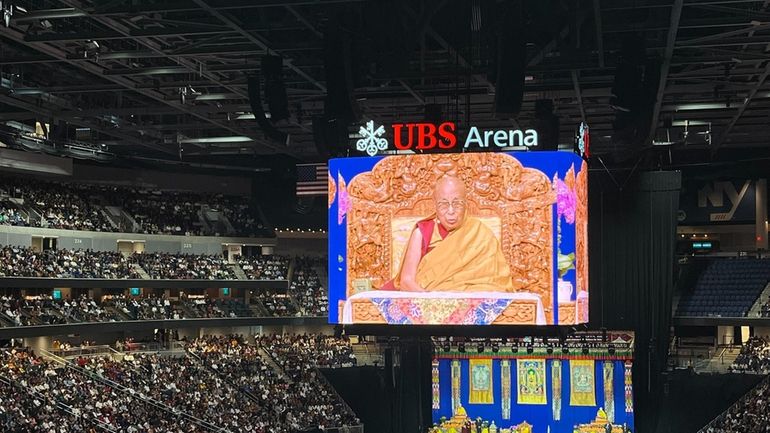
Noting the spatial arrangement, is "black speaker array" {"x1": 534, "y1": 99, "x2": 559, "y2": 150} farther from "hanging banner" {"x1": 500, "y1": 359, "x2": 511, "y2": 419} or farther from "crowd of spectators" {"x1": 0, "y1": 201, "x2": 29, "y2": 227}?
"crowd of spectators" {"x1": 0, "y1": 201, "x2": 29, "y2": 227}

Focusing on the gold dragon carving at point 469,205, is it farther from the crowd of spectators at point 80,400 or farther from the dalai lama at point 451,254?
the crowd of spectators at point 80,400

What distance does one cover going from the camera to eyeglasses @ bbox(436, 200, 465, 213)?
29047mm

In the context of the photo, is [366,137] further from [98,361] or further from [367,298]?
[98,361]

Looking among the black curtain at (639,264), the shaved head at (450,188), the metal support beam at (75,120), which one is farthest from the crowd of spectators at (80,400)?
the black curtain at (639,264)

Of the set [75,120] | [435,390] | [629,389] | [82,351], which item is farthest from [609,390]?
[75,120]

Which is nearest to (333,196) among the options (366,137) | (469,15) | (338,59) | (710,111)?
(366,137)

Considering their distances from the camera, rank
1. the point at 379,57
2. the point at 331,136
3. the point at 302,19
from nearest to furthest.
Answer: the point at 302,19 → the point at 379,57 → the point at 331,136

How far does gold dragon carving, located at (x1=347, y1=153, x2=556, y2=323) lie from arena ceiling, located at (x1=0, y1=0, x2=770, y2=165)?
1.77 meters

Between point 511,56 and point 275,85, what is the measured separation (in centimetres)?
684

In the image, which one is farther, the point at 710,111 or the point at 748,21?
the point at 710,111

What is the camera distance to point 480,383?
150 feet

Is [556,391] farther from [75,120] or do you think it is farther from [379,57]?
[75,120]

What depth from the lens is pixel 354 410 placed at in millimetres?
46125

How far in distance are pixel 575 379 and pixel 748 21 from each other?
70.7ft
